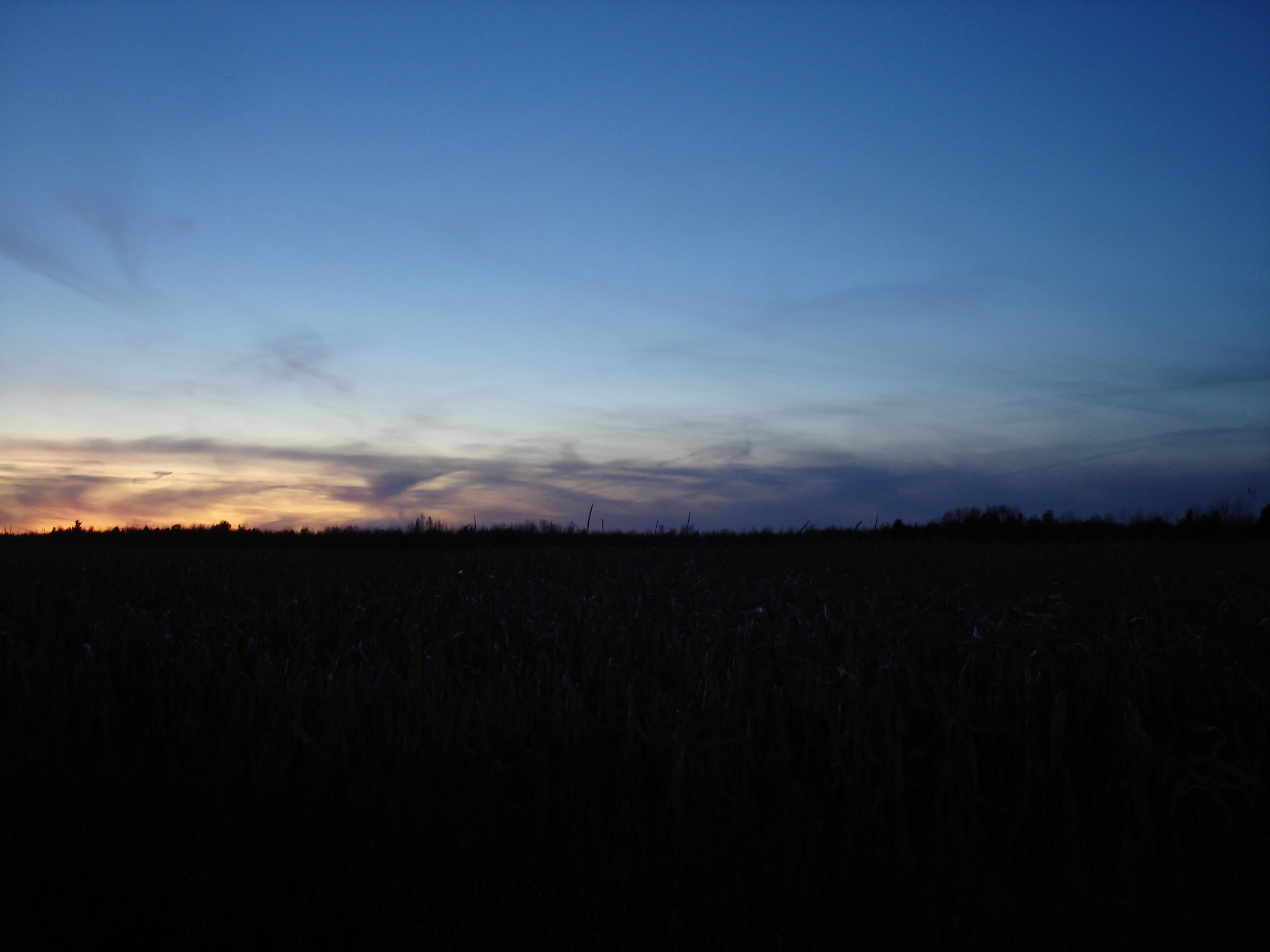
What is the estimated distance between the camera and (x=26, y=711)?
13.1 feet

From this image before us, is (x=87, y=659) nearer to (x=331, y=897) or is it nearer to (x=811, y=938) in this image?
(x=331, y=897)

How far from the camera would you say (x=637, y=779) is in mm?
3055

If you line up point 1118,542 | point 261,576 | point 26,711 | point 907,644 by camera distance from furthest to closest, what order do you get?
1. point 1118,542
2. point 261,576
3. point 907,644
4. point 26,711

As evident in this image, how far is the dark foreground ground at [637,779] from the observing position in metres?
2.16

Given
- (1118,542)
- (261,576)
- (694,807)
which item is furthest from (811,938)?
(1118,542)

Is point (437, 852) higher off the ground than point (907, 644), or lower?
lower

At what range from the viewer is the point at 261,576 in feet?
29.8

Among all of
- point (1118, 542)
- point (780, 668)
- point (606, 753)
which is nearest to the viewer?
point (606, 753)

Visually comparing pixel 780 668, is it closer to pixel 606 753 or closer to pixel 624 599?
pixel 606 753

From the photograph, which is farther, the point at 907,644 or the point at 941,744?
the point at 907,644

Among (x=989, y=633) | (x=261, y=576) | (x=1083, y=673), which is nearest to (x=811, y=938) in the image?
(x=1083, y=673)

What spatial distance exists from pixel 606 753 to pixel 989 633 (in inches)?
117

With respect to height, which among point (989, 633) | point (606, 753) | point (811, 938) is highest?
point (989, 633)

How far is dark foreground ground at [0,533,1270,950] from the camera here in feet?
7.09
